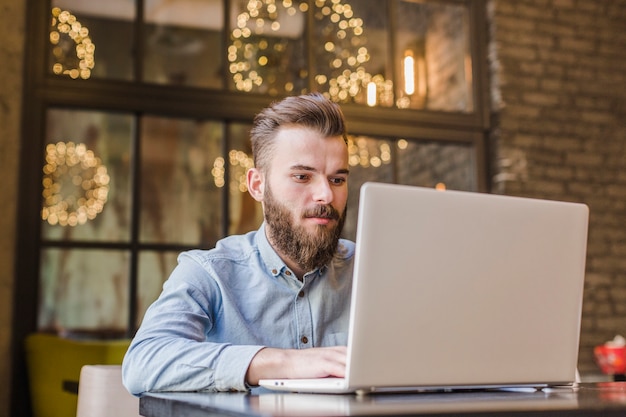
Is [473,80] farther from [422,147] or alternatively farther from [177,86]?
[177,86]

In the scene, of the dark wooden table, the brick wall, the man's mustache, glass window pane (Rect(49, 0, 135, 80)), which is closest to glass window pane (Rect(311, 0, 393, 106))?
the brick wall

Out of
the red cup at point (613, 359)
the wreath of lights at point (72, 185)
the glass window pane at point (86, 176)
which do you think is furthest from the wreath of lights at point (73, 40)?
the red cup at point (613, 359)

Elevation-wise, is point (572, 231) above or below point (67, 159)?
below

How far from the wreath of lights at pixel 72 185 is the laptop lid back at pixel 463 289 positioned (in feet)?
9.22

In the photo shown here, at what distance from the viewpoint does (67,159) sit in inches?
146

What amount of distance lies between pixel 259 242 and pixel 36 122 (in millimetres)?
2210

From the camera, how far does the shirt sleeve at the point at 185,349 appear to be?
1.36 m

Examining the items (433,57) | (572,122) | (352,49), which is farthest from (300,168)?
(572,122)

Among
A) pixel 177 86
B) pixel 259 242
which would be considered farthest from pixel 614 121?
pixel 259 242

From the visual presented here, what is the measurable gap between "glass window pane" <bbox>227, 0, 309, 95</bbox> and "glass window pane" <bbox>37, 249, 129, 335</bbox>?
1.09 metres

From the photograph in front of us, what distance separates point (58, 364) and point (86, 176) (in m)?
0.89

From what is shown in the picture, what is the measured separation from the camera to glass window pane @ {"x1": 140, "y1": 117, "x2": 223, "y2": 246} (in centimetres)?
384

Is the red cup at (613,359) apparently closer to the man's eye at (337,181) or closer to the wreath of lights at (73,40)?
the man's eye at (337,181)

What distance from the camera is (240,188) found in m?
4.00
